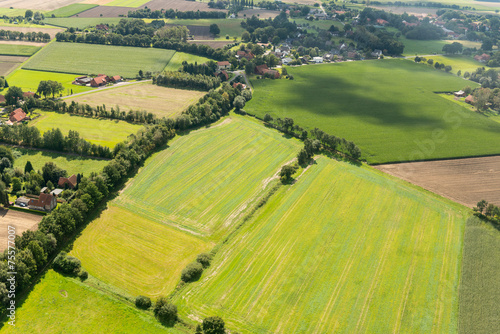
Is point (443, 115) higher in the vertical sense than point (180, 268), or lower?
higher

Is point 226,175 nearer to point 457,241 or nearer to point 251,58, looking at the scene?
point 457,241

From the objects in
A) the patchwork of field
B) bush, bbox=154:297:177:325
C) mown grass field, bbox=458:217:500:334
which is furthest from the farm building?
mown grass field, bbox=458:217:500:334

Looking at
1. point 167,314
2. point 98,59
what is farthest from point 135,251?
point 98,59

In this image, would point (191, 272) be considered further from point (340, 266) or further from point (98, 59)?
point (98, 59)

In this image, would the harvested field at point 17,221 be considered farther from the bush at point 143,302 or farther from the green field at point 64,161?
the bush at point 143,302

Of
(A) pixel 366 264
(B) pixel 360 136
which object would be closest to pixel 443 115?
(B) pixel 360 136

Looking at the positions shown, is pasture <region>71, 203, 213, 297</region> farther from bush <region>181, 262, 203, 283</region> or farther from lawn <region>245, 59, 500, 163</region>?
lawn <region>245, 59, 500, 163</region>
